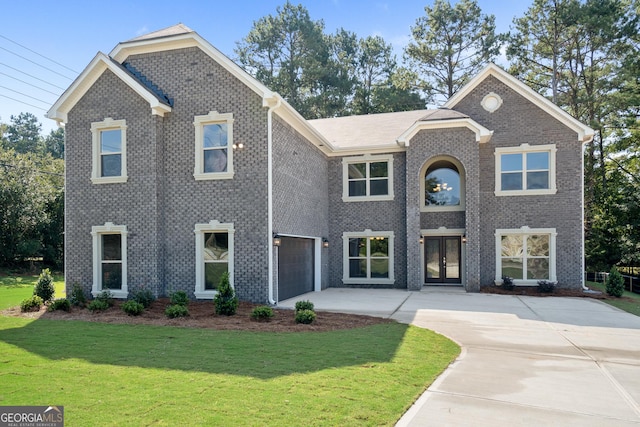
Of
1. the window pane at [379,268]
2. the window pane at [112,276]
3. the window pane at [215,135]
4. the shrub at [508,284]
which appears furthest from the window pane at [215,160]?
the shrub at [508,284]

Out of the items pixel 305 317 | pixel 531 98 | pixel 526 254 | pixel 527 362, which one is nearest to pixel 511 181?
pixel 526 254

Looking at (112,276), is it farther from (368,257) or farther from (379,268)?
(379,268)

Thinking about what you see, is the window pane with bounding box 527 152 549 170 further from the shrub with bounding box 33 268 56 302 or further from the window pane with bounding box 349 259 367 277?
the shrub with bounding box 33 268 56 302

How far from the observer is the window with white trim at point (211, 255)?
12211 mm

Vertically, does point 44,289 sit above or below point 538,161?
below

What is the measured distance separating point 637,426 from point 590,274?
68.6 feet

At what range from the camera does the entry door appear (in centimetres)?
1712

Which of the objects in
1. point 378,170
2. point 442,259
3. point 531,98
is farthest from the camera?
point 378,170

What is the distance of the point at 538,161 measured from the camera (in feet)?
52.8

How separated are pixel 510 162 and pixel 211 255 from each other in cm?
1167

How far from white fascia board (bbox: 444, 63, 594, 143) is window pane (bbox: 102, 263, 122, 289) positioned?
1354 cm

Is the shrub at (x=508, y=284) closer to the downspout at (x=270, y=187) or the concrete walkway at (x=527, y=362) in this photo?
the concrete walkway at (x=527, y=362)

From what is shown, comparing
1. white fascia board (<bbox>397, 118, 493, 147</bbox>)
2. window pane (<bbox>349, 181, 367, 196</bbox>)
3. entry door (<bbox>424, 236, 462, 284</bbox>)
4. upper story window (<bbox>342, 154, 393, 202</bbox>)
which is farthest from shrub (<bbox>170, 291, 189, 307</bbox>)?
entry door (<bbox>424, 236, 462, 284</bbox>)

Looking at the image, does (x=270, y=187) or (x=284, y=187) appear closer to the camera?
(x=270, y=187)
